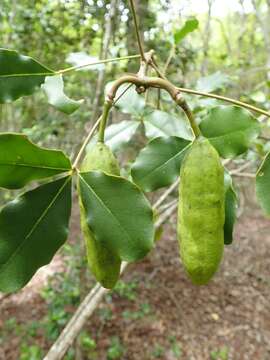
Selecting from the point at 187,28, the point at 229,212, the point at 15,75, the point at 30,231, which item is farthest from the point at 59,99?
the point at 187,28

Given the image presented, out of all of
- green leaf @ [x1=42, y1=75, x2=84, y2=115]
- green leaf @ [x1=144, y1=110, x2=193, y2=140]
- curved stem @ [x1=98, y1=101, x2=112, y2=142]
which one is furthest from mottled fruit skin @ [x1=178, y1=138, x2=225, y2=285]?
green leaf @ [x1=144, y1=110, x2=193, y2=140]

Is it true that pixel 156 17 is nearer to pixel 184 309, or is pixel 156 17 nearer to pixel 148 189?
pixel 184 309

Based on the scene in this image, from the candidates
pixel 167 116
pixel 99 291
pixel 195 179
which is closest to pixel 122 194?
pixel 195 179

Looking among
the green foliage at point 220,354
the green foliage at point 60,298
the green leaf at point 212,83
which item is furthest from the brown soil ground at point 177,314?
the green leaf at point 212,83

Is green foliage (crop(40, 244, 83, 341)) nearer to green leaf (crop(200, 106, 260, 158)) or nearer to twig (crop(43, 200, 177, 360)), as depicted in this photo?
twig (crop(43, 200, 177, 360))

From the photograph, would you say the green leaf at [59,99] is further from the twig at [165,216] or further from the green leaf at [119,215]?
the twig at [165,216]

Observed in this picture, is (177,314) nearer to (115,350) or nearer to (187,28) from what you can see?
(115,350)
